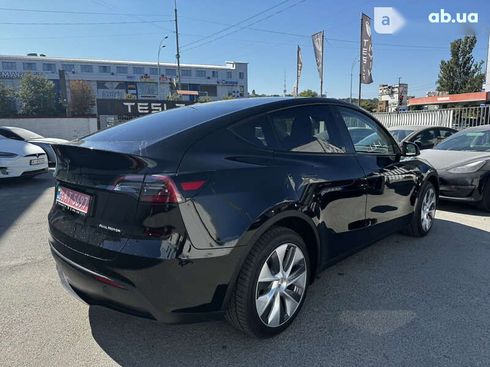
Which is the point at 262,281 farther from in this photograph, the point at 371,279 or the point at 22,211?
the point at 22,211

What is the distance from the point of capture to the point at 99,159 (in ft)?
7.55

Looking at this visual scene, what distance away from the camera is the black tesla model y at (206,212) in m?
2.11

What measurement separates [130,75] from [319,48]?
90363 millimetres

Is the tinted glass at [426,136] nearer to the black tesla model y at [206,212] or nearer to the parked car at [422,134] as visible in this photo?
the parked car at [422,134]

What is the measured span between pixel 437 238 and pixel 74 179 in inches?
167

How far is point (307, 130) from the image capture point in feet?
9.95

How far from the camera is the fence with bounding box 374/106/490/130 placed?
13844mm

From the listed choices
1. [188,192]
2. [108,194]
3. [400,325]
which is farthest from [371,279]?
[108,194]

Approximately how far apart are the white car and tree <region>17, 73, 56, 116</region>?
198 ft

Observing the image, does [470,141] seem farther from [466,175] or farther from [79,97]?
[79,97]

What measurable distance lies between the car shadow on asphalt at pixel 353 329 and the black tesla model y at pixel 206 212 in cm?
21

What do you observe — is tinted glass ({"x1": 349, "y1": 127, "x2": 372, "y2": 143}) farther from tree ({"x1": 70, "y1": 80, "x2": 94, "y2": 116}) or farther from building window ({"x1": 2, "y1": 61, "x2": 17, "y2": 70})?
building window ({"x1": 2, "y1": 61, "x2": 17, "y2": 70})

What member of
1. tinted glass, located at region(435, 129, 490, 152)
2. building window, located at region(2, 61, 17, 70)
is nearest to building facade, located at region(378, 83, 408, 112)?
tinted glass, located at region(435, 129, 490, 152)

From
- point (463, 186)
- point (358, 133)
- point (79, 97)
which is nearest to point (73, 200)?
point (358, 133)
